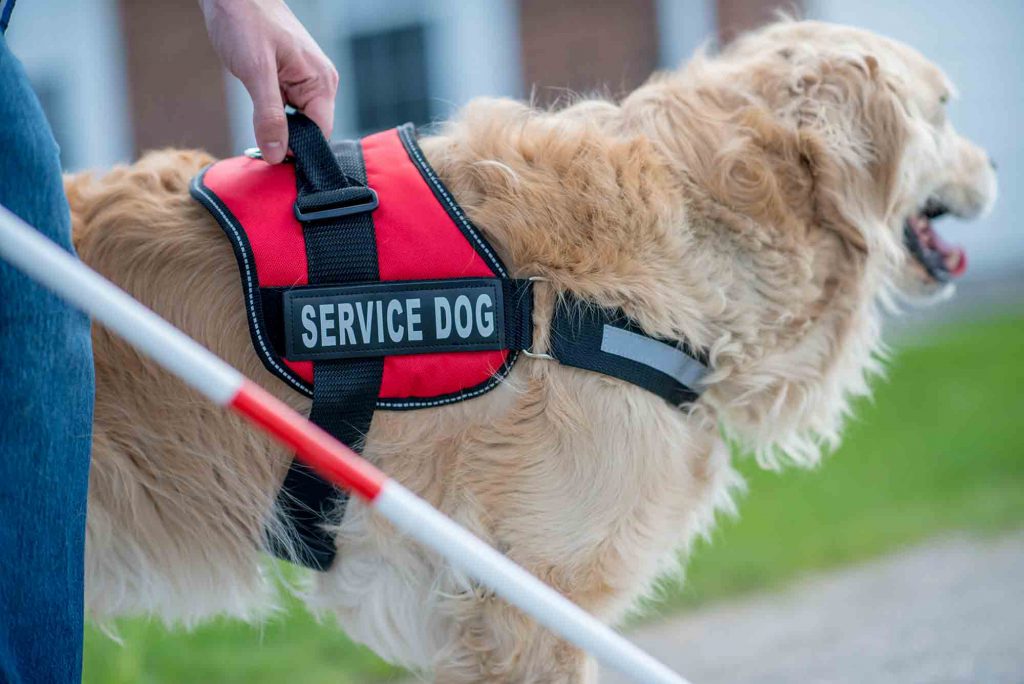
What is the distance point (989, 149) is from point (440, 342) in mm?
10167

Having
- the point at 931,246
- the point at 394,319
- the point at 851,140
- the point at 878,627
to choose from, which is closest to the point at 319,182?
the point at 394,319

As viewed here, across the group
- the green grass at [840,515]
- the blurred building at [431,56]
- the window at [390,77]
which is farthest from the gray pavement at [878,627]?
the window at [390,77]

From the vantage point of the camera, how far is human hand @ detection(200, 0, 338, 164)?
202cm

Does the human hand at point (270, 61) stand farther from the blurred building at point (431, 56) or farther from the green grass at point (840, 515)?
the blurred building at point (431, 56)

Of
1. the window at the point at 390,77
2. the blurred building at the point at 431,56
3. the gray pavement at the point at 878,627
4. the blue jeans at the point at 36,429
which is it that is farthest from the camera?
the window at the point at 390,77

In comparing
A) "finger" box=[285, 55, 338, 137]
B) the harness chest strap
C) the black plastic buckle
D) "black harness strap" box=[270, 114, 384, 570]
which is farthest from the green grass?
"finger" box=[285, 55, 338, 137]

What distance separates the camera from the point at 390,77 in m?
10.8

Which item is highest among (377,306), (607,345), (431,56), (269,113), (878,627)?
(269,113)

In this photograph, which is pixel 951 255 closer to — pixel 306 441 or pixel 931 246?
pixel 931 246

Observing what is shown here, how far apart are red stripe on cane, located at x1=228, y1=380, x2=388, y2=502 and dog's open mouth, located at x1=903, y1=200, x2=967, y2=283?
1.95m

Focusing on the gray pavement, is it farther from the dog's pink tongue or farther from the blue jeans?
the blue jeans

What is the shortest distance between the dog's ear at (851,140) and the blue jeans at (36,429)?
1.67 m

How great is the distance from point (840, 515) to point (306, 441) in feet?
14.4

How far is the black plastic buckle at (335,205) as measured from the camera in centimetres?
202
